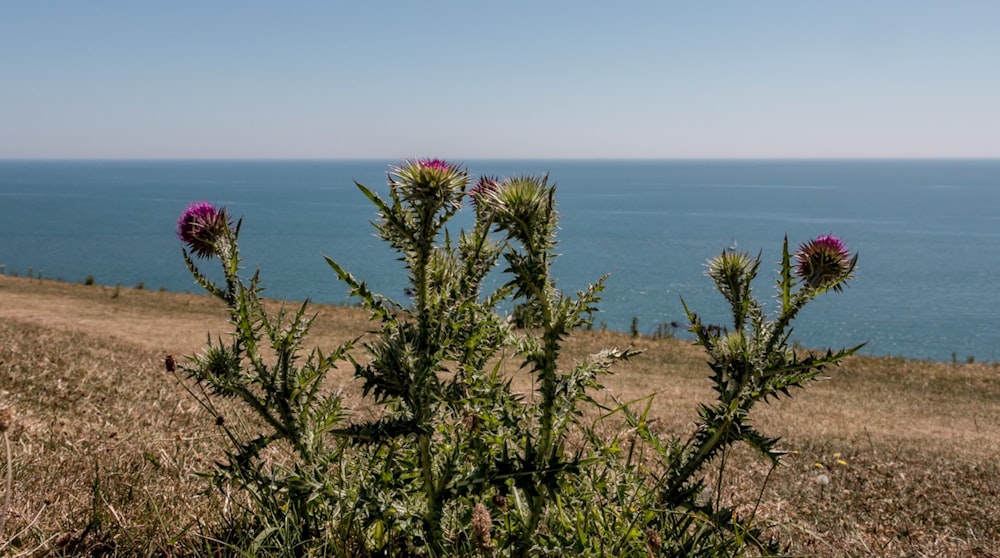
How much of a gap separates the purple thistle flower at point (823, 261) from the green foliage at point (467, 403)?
21mm

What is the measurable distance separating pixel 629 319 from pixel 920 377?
3427cm

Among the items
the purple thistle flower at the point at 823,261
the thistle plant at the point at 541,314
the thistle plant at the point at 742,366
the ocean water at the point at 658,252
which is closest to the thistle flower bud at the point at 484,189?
the thistle plant at the point at 541,314

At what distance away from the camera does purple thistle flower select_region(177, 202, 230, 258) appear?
2795mm

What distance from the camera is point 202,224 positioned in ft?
9.18

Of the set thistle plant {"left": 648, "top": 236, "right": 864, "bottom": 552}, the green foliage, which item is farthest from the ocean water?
the green foliage

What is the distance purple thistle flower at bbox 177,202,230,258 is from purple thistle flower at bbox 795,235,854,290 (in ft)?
7.30

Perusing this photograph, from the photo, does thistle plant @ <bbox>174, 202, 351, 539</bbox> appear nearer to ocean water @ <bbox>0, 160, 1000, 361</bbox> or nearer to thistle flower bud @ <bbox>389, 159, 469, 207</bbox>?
thistle flower bud @ <bbox>389, 159, 469, 207</bbox>

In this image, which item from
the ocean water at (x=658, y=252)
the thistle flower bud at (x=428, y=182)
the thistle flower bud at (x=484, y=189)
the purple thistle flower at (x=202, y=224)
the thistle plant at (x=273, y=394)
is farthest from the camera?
the ocean water at (x=658, y=252)

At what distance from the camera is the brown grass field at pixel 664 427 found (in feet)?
9.39

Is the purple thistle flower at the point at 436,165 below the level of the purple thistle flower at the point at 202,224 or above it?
above

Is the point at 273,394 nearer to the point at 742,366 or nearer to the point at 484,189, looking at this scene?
the point at 484,189

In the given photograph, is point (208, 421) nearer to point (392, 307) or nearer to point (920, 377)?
point (392, 307)

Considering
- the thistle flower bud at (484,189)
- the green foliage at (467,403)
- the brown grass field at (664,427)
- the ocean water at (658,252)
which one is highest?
the thistle flower bud at (484,189)

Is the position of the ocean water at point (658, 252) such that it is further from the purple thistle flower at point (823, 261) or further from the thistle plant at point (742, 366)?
the thistle plant at point (742, 366)
